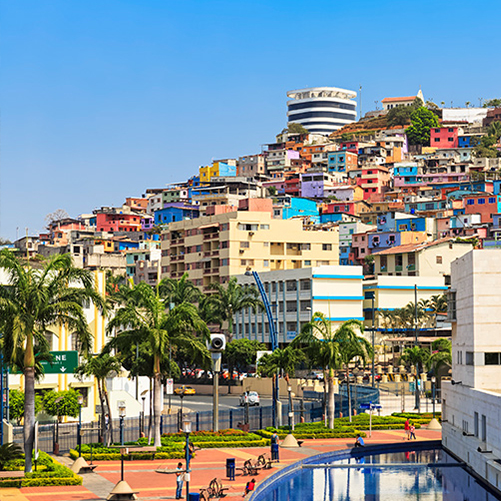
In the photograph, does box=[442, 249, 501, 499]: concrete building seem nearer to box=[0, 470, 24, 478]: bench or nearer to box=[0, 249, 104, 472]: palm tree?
box=[0, 249, 104, 472]: palm tree

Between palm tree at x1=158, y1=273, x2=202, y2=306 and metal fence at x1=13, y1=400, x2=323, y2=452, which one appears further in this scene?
palm tree at x1=158, y1=273, x2=202, y2=306

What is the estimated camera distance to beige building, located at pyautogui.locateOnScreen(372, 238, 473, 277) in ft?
408

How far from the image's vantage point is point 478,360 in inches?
1935

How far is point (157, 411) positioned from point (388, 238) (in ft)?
337

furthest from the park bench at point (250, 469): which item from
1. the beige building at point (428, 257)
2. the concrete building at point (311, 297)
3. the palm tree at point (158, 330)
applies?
the beige building at point (428, 257)

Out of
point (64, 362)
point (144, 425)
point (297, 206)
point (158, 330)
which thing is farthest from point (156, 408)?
point (297, 206)

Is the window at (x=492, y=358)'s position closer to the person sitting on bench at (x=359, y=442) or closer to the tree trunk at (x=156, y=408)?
the person sitting on bench at (x=359, y=442)

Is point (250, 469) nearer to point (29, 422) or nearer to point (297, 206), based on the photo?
point (29, 422)

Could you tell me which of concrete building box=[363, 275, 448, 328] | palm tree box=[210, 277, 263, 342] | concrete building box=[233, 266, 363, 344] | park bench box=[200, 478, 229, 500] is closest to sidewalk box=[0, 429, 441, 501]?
park bench box=[200, 478, 229, 500]

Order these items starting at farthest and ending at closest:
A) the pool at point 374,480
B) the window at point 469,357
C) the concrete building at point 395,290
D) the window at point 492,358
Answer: the concrete building at point 395,290
the window at point 469,357
the window at point 492,358
the pool at point 374,480

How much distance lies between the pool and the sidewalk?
0.99 m

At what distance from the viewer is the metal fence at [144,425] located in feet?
174

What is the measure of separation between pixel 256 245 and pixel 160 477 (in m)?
90.3

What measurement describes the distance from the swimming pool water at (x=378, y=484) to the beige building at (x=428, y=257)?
73.6 metres
